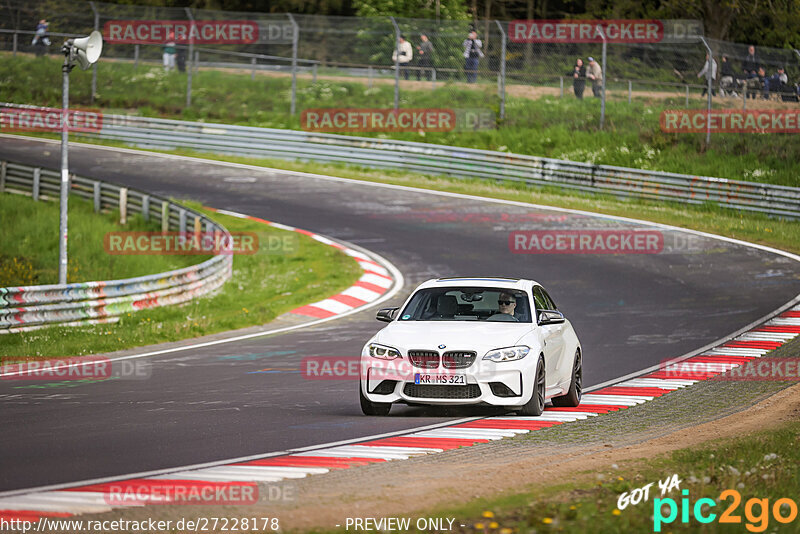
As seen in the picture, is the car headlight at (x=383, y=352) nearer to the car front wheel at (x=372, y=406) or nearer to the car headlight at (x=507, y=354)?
the car front wheel at (x=372, y=406)

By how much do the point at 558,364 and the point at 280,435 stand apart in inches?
130

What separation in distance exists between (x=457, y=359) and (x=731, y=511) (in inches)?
175

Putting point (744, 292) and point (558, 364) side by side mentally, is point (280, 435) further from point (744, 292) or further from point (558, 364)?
point (744, 292)

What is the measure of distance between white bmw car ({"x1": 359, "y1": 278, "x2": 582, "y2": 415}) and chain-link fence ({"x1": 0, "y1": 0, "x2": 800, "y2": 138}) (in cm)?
2334

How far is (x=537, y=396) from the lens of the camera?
37.3 feet

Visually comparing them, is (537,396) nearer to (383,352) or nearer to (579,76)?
(383,352)

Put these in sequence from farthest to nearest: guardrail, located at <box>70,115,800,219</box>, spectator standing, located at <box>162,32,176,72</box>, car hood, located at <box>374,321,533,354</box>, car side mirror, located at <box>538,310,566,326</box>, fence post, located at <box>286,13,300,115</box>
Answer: spectator standing, located at <box>162,32,176,72</box>
fence post, located at <box>286,13,300,115</box>
guardrail, located at <box>70,115,800,219</box>
car side mirror, located at <box>538,310,566,326</box>
car hood, located at <box>374,321,533,354</box>

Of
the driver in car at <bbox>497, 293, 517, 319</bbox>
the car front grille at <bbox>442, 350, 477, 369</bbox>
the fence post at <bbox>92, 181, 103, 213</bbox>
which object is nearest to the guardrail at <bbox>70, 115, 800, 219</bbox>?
the fence post at <bbox>92, 181, 103, 213</bbox>

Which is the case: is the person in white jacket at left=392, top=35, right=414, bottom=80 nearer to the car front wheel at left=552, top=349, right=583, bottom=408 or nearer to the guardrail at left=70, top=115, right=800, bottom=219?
the guardrail at left=70, top=115, right=800, bottom=219

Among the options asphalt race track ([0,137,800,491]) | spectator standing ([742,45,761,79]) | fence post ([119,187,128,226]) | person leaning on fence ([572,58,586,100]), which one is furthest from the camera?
person leaning on fence ([572,58,586,100])

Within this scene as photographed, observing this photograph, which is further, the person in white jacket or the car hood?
the person in white jacket

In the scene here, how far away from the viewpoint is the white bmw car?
36.2 ft

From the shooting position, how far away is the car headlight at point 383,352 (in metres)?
11.2

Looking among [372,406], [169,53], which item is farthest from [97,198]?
[372,406]
